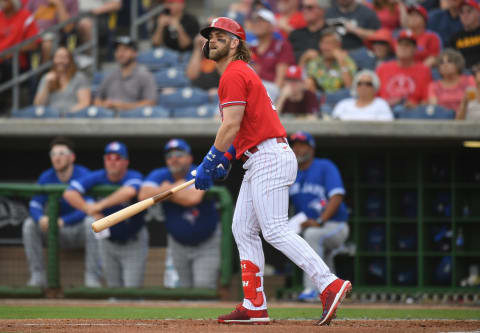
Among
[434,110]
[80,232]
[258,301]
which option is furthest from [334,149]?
[258,301]

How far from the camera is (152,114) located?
9.37 m

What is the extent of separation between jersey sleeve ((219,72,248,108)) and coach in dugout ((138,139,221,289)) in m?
3.54

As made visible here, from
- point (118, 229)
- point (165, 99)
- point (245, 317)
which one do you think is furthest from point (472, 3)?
point (245, 317)

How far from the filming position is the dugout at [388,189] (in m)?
9.11

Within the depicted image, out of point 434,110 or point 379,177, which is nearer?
point 434,110

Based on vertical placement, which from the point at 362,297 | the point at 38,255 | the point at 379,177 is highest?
the point at 379,177

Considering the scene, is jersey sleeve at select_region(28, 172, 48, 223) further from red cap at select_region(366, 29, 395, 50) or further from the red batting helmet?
red cap at select_region(366, 29, 395, 50)

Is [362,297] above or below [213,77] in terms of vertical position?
below

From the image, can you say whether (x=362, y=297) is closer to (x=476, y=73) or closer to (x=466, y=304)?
(x=466, y=304)

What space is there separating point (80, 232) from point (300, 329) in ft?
14.8

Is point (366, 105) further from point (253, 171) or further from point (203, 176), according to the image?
point (203, 176)

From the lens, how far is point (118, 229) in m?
8.29

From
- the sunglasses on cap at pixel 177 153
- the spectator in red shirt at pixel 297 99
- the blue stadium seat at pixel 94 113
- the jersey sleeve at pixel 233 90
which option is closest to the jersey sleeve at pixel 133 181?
the sunglasses on cap at pixel 177 153

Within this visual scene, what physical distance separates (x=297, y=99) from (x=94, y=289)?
3109mm
